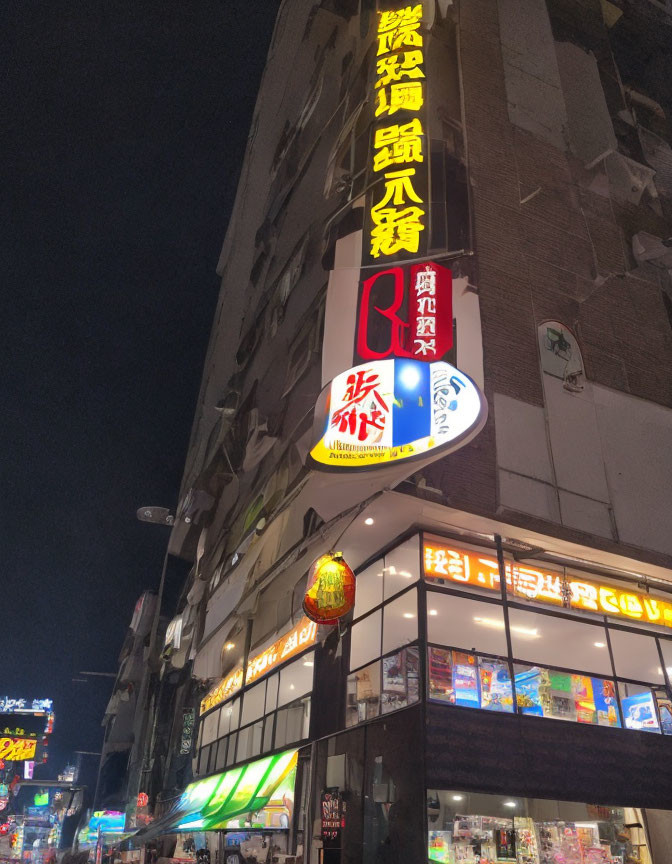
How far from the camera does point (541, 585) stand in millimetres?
12406

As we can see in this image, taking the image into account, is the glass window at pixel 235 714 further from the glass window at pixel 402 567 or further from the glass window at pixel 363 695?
the glass window at pixel 402 567

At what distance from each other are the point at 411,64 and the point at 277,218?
9949 millimetres

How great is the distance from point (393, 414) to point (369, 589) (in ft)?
14.3

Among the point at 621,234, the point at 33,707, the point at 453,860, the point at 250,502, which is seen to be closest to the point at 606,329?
the point at 621,234

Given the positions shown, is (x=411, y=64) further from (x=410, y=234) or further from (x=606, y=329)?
(x=606, y=329)

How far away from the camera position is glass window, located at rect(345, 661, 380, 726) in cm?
1159

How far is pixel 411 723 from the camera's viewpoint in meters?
9.98

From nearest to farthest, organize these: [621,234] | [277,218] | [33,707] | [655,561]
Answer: [655,561] < [621,234] < [277,218] < [33,707]

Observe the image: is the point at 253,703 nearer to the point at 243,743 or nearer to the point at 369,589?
the point at 243,743

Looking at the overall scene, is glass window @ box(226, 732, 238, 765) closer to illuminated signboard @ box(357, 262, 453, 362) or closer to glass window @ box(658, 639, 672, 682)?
glass window @ box(658, 639, 672, 682)

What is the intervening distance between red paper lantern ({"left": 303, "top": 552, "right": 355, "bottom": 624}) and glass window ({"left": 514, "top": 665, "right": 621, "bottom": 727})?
3376mm

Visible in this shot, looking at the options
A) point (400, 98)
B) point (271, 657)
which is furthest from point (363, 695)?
point (400, 98)

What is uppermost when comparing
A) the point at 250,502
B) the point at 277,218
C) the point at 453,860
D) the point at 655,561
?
the point at 277,218

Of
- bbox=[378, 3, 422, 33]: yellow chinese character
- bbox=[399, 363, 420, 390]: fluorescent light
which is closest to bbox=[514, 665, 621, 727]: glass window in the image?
bbox=[399, 363, 420, 390]: fluorescent light
